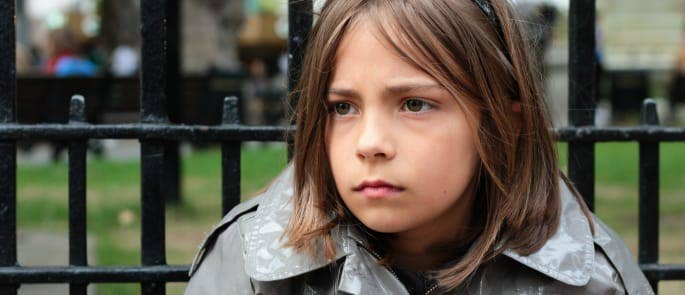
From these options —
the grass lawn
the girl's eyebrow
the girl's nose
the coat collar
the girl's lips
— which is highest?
the girl's eyebrow

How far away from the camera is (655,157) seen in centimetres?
259

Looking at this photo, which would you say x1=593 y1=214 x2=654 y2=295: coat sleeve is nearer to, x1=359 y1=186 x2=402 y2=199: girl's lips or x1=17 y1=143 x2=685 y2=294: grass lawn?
x1=359 y1=186 x2=402 y2=199: girl's lips

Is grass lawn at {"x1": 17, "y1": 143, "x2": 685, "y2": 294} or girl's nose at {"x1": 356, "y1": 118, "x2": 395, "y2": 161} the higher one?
girl's nose at {"x1": 356, "y1": 118, "x2": 395, "y2": 161}

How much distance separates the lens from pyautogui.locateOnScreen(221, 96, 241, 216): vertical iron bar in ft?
8.08

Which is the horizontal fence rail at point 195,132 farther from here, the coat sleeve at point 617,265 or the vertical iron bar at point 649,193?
the coat sleeve at point 617,265

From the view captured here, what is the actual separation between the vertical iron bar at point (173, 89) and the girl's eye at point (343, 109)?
5.07 meters

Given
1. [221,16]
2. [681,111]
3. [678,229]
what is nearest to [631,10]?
[681,111]

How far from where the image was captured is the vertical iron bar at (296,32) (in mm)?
2428

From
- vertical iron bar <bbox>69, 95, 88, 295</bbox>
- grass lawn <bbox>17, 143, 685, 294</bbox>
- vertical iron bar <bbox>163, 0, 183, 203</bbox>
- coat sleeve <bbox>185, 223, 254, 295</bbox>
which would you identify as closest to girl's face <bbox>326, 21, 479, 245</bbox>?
coat sleeve <bbox>185, 223, 254, 295</bbox>

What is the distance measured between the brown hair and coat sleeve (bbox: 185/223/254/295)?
13 cm

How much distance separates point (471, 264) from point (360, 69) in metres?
0.45

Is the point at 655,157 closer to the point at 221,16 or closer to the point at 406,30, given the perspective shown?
the point at 406,30

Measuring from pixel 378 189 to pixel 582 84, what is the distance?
2.70ft

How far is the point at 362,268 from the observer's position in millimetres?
1998
